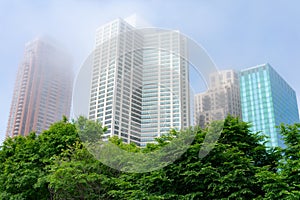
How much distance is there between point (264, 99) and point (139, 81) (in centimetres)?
7395

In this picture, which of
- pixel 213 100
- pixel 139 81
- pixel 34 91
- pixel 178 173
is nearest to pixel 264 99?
pixel 34 91

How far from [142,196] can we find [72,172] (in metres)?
2.55

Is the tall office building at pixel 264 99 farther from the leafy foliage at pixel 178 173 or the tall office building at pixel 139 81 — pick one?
the tall office building at pixel 139 81

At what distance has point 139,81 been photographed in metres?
5.79

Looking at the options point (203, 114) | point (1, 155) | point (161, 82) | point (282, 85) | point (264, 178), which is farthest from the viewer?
point (282, 85)

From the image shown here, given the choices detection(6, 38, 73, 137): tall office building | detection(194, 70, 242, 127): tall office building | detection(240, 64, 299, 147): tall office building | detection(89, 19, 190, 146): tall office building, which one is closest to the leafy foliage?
detection(89, 19, 190, 146): tall office building

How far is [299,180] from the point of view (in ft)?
27.1

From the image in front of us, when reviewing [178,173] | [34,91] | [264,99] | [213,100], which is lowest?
[178,173]

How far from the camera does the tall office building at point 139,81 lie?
18.2 feet

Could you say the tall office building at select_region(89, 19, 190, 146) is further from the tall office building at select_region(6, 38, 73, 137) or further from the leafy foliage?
the tall office building at select_region(6, 38, 73, 137)

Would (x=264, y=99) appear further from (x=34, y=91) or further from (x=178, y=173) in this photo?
(x=178, y=173)

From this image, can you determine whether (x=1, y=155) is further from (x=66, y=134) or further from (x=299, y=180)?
(x=299, y=180)

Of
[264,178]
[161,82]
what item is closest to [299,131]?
[264,178]

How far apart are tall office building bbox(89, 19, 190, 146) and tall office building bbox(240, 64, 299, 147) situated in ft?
232
